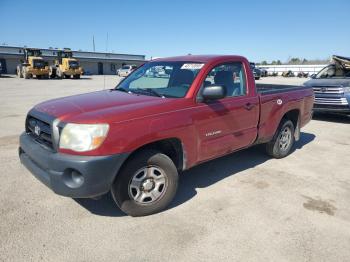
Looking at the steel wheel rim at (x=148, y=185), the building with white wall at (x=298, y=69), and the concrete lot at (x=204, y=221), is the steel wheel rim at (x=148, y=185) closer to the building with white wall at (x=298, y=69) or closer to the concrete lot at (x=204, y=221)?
the concrete lot at (x=204, y=221)

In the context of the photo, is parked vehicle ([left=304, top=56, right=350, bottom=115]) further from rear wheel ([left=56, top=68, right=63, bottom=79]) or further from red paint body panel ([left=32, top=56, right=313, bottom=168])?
rear wheel ([left=56, top=68, right=63, bottom=79])

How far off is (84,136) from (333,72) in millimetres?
10184

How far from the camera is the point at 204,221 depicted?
11.5 feet

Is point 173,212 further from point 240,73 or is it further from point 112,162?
point 240,73

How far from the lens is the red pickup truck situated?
310 cm

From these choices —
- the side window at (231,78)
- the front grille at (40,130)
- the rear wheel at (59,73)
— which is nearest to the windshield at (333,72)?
the side window at (231,78)

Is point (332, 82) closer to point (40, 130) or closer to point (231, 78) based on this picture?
point (231, 78)

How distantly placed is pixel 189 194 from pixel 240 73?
2.02m

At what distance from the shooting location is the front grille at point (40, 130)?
134 inches

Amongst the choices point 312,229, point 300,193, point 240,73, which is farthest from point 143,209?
point 240,73

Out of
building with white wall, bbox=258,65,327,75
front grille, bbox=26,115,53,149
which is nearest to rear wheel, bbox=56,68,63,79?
front grille, bbox=26,115,53,149

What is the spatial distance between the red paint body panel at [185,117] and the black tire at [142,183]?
0.21 metres

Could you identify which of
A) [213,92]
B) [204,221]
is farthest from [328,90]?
[204,221]

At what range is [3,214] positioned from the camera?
3.57m
